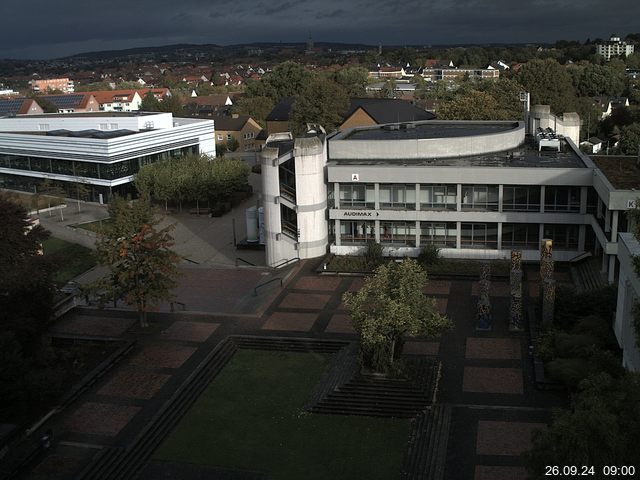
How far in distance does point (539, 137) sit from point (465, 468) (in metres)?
31.1

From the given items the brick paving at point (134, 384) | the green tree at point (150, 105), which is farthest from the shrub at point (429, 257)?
the green tree at point (150, 105)

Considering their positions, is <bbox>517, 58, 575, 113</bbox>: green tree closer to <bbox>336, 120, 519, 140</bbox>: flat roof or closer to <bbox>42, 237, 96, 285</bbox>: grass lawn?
<bbox>336, 120, 519, 140</bbox>: flat roof

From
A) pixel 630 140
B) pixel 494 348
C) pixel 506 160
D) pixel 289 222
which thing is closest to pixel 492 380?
pixel 494 348

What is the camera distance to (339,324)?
32625 millimetres

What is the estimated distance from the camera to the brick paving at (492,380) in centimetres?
2600

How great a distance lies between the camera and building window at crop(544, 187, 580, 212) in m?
39.7

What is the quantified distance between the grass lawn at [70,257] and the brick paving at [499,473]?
2724 centimetres

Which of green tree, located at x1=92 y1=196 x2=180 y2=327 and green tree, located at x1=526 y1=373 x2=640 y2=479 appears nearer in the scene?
green tree, located at x1=526 y1=373 x2=640 y2=479

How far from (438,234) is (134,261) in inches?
711

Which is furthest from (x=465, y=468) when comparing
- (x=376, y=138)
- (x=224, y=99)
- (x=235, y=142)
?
(x=224, y=99)

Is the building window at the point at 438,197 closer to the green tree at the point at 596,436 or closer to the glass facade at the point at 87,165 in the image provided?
the green tree at the point at 596,436

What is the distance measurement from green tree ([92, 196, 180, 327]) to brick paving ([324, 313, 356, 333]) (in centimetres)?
721

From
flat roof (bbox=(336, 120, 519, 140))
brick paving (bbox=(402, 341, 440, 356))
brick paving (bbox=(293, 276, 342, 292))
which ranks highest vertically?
flat roof (bbox=(336, 120, 519, 140))

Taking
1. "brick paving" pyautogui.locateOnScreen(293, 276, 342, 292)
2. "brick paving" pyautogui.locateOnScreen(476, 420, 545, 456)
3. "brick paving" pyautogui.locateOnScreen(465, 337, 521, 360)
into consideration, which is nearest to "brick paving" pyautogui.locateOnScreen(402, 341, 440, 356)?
"brick paving" pyautogui.locateOnScreen(465, 337, 521, 360)
